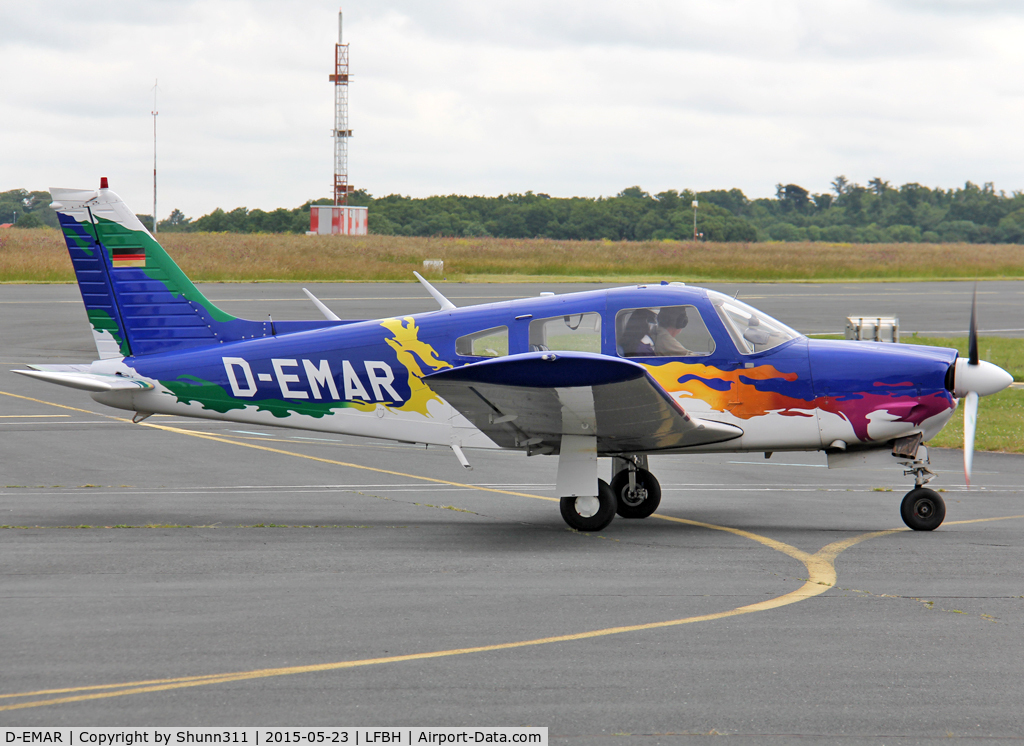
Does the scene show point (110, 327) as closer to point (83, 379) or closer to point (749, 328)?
point (83, 379)

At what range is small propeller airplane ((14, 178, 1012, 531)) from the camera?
9.29 m

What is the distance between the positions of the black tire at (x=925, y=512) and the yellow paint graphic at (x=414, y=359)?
4544 mm

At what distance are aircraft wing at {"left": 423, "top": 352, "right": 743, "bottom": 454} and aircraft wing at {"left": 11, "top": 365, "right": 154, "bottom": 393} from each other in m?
3.35

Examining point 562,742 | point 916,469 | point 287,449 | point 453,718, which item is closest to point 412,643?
point 453,718

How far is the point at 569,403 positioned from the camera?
29.3 ft

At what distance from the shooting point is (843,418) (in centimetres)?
952

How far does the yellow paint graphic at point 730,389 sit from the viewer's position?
9547mm

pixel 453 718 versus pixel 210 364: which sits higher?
pixel 210 364

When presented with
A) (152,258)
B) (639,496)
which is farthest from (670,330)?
(152,258)

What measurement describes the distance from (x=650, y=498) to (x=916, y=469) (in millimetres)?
2533

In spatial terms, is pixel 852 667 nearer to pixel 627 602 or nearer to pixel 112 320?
pixel 627 602

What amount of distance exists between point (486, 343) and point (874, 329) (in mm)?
15183

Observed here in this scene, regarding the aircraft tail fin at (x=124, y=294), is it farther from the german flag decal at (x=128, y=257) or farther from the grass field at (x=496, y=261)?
the grass field at (x=496, y=261)

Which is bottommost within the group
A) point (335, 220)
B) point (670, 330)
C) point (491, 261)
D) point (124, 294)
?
point (670, 330)
